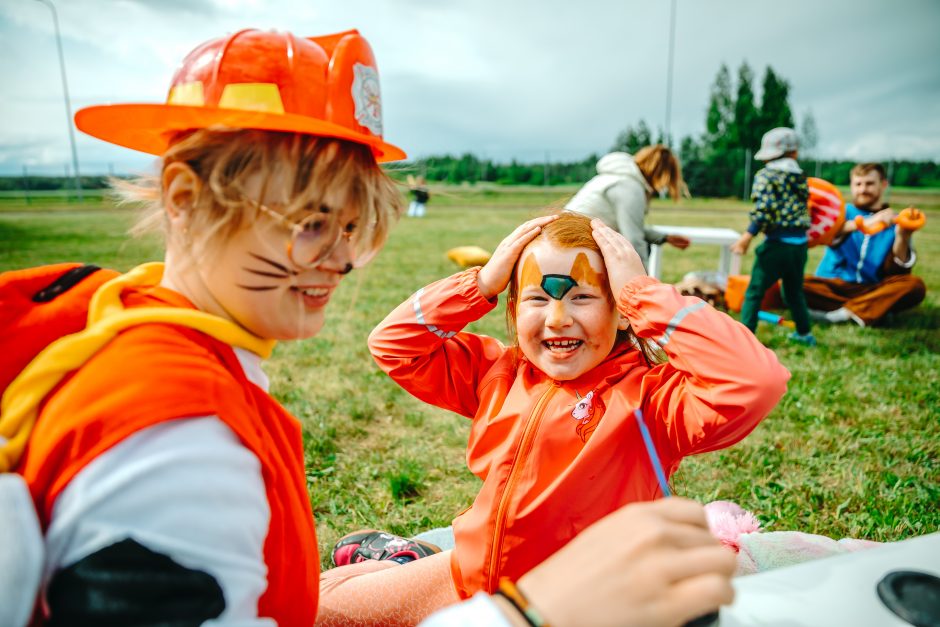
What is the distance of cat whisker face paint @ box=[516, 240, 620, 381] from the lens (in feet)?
6.11

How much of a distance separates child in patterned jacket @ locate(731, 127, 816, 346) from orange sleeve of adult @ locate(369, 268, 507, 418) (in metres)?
4.52

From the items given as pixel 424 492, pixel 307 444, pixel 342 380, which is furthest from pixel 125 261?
pixel 424 492

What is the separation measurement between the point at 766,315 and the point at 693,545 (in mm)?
6723

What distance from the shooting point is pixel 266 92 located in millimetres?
1077

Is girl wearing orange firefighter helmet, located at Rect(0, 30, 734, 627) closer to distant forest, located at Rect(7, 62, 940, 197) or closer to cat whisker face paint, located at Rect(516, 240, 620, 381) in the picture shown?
cat whisker face paint, located at Rect(516, 240, 620, 381)

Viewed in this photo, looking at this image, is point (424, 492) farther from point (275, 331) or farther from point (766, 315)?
point (766, 315)

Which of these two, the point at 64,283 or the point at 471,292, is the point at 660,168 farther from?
the point at 64,283

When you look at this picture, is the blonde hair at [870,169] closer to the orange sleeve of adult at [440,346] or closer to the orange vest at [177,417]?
the orange sleeve of adult at [440,346]

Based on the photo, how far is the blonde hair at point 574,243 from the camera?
6.33ft

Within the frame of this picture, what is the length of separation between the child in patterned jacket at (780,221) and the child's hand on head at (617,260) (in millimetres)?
4494

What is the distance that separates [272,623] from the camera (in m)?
0.96

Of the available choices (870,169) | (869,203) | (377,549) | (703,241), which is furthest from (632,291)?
(869,203)

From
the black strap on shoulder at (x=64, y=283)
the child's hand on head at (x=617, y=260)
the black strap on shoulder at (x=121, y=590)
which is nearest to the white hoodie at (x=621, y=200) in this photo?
the child's hand on head at (x=617, y=260)

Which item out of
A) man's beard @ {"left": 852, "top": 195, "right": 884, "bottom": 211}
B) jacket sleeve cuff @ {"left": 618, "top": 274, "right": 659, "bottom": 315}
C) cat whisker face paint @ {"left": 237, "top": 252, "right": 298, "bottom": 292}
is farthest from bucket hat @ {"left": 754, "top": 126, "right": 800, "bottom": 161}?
cat whisker face paint @ {"left": 237, "top": 252, "right": 298, "bottom": 292}
